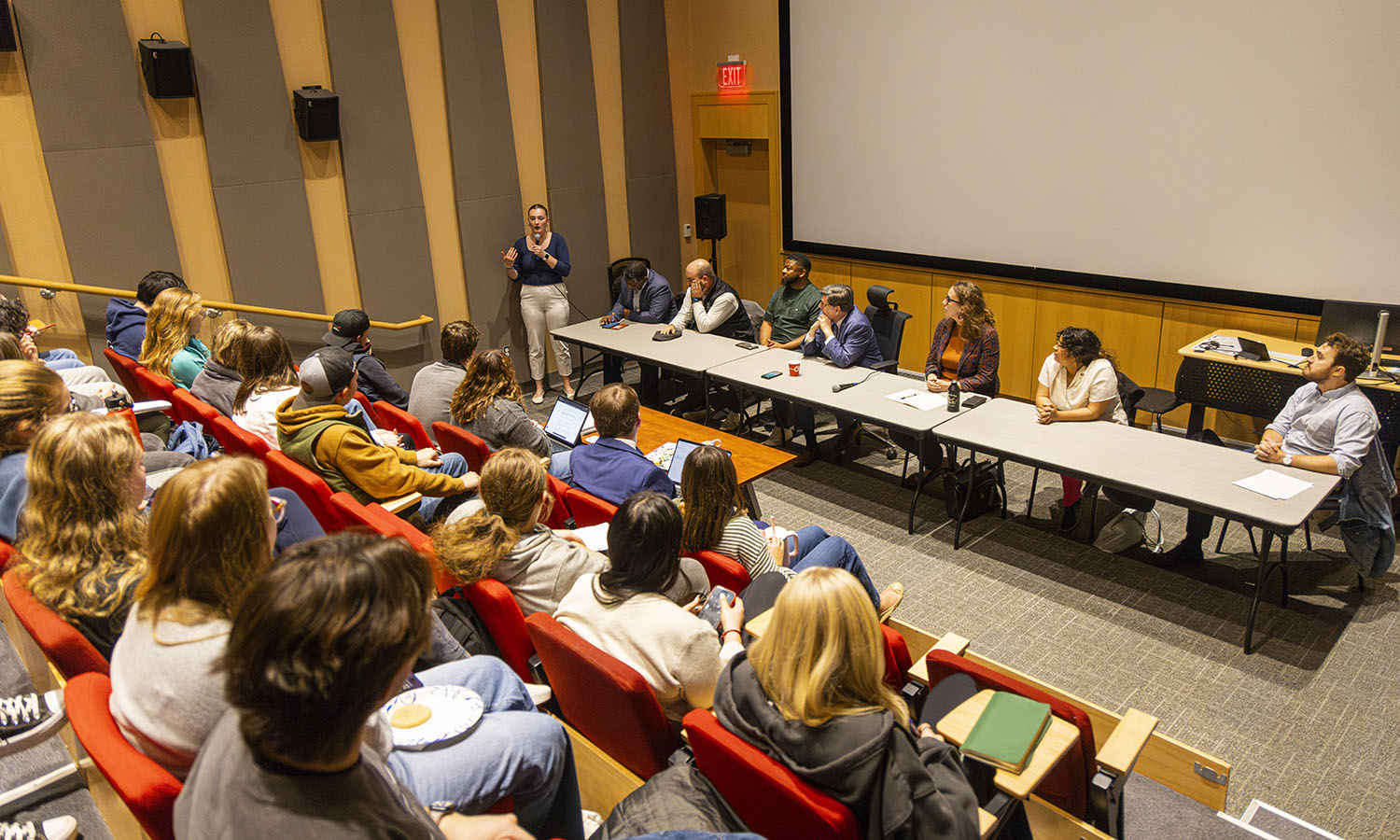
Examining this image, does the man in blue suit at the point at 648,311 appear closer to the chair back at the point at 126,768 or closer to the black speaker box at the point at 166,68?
the black speaker box at the point at 166,68

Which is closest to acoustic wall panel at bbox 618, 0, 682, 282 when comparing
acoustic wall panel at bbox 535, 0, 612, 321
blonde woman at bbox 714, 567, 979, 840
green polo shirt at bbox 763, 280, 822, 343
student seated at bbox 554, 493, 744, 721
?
acoustic wall panel at bbox 535, 0, 612, 321

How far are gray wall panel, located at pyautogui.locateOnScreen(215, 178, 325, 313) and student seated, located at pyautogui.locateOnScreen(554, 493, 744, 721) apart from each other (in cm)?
490

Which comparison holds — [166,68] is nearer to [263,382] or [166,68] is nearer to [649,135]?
[263,382]

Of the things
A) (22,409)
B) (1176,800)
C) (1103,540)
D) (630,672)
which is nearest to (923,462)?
(1103,540)

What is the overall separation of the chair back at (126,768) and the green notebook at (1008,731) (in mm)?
1630

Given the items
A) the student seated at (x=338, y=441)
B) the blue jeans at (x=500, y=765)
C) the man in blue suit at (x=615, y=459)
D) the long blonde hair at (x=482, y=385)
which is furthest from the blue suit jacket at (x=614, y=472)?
the blue jeans at (x=500, y=765)

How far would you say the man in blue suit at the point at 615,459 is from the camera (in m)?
3.54

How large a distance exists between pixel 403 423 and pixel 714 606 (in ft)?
7.87

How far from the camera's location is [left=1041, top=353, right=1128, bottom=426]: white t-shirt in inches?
179

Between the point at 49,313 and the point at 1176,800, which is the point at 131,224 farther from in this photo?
the point at 1176,800

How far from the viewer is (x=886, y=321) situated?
604 centimetres

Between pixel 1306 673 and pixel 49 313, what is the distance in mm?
6858

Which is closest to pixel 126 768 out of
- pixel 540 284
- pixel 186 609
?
pixel 186 609

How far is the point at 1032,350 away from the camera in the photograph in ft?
22.3
